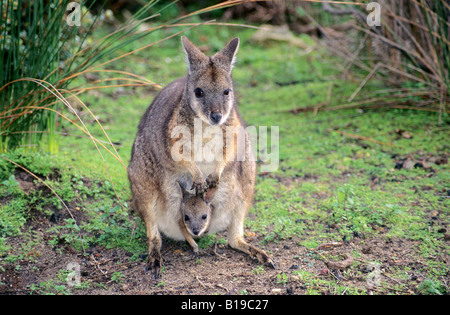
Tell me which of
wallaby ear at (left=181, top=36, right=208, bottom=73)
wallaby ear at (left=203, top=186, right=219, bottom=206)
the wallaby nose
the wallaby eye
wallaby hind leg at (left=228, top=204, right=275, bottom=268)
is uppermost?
wallaby ear at (left=181, top=36, right=208, bottom=73)

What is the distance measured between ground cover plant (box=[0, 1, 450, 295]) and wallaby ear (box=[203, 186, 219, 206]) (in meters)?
0.40

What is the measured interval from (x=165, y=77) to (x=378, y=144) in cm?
363

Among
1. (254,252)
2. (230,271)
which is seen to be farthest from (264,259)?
(230,271)

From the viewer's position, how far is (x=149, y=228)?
11.3ft

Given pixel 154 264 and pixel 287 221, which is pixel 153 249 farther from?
pixel 287 221

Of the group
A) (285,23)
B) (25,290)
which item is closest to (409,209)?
(25,290)

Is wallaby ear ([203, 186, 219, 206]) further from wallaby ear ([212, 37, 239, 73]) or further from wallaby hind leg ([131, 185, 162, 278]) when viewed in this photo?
wallaby ear ([212, 37, 239, 73])

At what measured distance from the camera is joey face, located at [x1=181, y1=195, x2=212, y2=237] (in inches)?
132

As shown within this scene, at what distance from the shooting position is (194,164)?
335 centimetres

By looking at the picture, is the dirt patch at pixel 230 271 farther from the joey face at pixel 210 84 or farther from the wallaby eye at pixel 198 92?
the wallaby eye at pixel 198 92

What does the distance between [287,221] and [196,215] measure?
0.79 m

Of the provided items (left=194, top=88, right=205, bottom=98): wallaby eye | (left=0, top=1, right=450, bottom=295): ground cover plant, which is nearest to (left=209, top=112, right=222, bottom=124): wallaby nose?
(left=194, top=88, right=205, bottom=98): wallaby eye

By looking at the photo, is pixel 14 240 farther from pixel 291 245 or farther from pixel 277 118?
pixel 277 118

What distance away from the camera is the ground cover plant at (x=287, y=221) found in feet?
9.94
